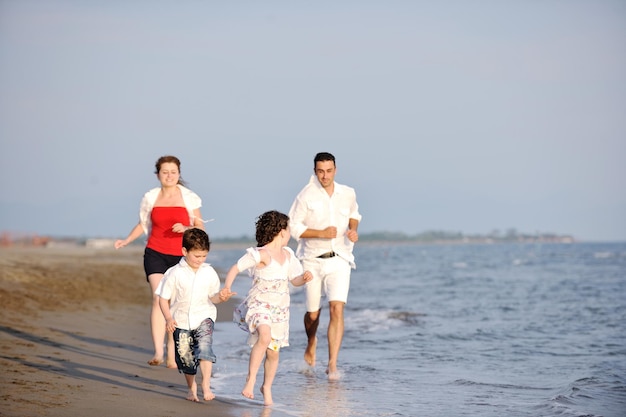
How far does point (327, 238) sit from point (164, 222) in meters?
1.61

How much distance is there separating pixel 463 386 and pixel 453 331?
5.33m

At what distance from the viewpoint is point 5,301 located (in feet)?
40.2

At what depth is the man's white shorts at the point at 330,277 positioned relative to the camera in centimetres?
858

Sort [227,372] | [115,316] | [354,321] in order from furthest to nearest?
[354,321] → [115,316] → [227,372]

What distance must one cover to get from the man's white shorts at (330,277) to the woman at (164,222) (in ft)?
4.00

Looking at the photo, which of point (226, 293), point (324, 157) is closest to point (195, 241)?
point (226, 293)

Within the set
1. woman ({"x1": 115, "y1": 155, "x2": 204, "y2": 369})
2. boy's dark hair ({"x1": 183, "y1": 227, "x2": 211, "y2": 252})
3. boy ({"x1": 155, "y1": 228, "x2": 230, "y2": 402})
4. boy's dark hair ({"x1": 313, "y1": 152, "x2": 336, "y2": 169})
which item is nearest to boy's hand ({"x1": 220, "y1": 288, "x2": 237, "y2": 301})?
boy ({"x1": 155, "y1": 228, "x2": 230, "y2": 402})

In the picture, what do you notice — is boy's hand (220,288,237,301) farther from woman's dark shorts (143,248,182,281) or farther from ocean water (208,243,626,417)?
woman's dark shorts (143,248,182,281)

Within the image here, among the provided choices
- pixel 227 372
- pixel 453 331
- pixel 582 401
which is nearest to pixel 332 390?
pixel 227 372

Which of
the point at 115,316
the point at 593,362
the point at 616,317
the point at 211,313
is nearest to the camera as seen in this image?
the point at 211,313

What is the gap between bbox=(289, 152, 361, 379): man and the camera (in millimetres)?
8461

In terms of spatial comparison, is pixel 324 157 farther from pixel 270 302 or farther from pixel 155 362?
pixel 155 362

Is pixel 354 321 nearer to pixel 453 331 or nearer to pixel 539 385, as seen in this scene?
pixel 453 331

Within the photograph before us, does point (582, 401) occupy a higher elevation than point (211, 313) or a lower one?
lower
